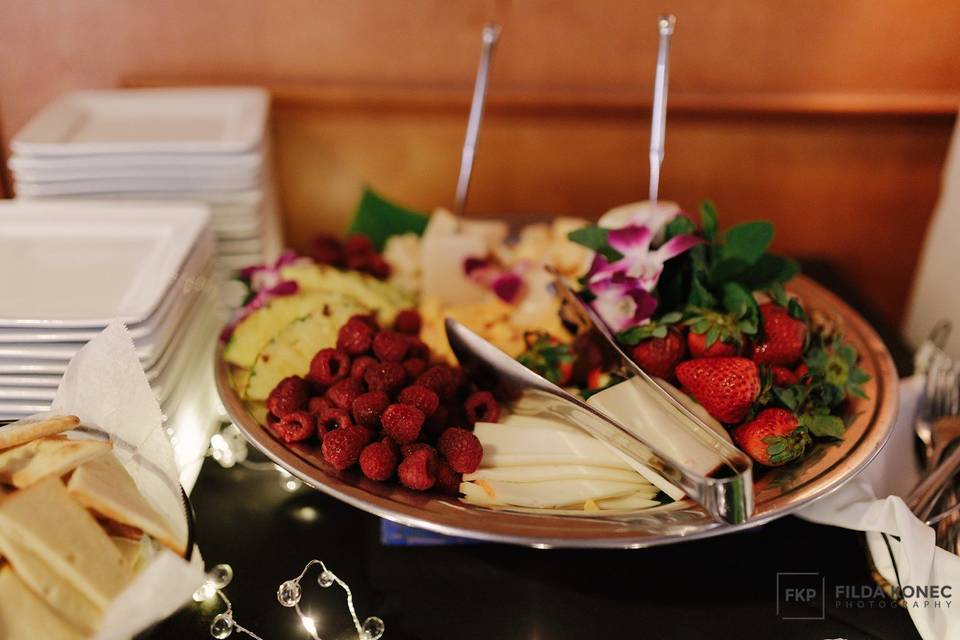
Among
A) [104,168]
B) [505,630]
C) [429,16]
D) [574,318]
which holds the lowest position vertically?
[505,630]

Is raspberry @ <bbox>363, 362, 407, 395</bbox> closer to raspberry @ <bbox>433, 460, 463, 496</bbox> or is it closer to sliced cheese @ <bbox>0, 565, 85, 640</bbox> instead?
raspberry @ <bbox>433, 460, 463, 496</bbox>

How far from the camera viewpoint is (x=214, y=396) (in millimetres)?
925

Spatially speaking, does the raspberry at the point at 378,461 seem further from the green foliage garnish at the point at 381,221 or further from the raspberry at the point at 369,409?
the green foliage garnish at the point at 381,221

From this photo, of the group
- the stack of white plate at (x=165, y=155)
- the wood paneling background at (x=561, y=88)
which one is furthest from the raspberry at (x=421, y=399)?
the wood paneling background at (x=561, y=88)

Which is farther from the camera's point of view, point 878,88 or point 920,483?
point 878,88

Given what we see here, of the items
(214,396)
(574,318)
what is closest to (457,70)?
(574,318)

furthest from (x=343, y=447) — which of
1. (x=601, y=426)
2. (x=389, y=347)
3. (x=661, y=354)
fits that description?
(x=661, y=354)

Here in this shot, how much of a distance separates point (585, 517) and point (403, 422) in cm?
19

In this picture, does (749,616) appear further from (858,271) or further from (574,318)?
(858,271)

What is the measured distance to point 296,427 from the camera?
0.74 metres

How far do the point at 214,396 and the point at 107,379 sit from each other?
0.24 meters

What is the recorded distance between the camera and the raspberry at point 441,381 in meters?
0.76

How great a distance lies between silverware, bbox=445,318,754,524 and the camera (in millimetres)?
632

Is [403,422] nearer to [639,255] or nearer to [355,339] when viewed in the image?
[355,339]
